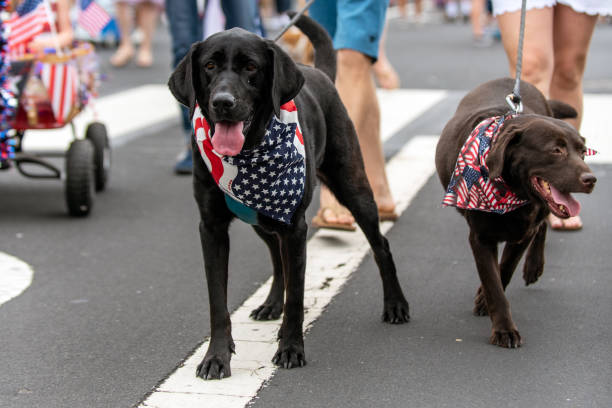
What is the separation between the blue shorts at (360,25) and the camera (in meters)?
5.52

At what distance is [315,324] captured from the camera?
4.22m

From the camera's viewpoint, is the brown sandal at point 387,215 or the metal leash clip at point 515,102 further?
the brown sandal at point 387,215

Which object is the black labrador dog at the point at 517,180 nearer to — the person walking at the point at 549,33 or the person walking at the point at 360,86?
the person walking at the point at 549,33

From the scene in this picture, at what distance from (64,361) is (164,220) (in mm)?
2347

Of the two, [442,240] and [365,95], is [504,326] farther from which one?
[365,95]

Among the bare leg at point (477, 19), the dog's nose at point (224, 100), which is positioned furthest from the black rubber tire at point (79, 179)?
the bare leg at point (477, 19)

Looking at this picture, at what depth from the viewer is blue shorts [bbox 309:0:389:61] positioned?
5.52 metres

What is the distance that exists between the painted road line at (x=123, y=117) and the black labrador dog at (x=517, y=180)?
447cm

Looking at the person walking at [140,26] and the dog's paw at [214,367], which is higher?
the dog's paw at [214,367]

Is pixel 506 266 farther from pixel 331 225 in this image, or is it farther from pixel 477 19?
pixel 477 19

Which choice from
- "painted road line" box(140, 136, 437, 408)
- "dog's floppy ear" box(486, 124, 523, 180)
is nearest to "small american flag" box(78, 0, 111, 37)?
"painted road line" box(140, 136, 437, 408)

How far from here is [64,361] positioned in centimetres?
386

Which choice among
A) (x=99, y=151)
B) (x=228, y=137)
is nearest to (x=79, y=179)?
(x=99, y=151)

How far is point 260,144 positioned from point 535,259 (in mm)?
1597
